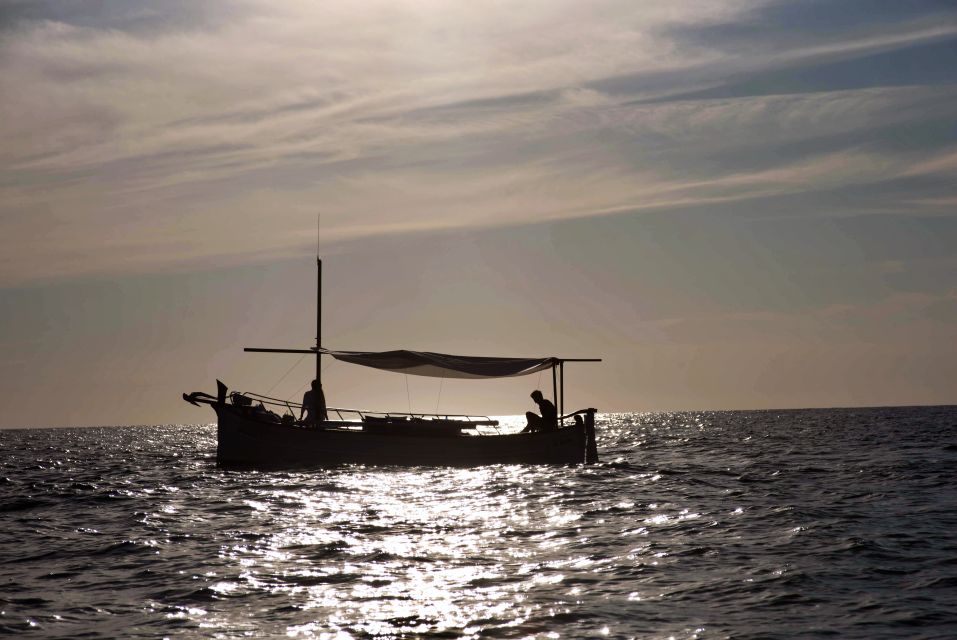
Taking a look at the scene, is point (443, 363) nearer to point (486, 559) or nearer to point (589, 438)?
point (589, 438)

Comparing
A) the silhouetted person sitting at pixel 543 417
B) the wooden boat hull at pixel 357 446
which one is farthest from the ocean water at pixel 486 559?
the silhouetted person sitting at pixel 543 417

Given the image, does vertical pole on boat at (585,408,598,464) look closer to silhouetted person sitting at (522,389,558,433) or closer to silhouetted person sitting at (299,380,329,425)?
silhouetted person sitting at (522,389,558,433)

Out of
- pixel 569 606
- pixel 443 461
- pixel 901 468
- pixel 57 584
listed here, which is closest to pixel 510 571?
pixel 569 606

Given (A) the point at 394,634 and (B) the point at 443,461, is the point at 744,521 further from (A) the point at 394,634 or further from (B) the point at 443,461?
(B) the point at 443,461

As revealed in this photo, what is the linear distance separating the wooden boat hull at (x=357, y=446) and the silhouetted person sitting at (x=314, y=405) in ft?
3.83

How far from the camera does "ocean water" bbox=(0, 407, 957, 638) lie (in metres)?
11.7

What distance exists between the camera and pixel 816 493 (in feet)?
85.3

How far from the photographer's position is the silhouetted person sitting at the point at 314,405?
36406 millimetres

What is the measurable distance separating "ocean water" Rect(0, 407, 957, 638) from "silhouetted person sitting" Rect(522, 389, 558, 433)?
25.3ft

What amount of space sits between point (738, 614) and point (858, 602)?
188 centimetres

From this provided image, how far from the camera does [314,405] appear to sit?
36562mm

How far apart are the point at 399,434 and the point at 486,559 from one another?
63.9 ft

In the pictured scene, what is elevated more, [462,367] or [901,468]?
[462,367]

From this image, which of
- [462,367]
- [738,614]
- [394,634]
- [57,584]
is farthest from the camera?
[462,367]
